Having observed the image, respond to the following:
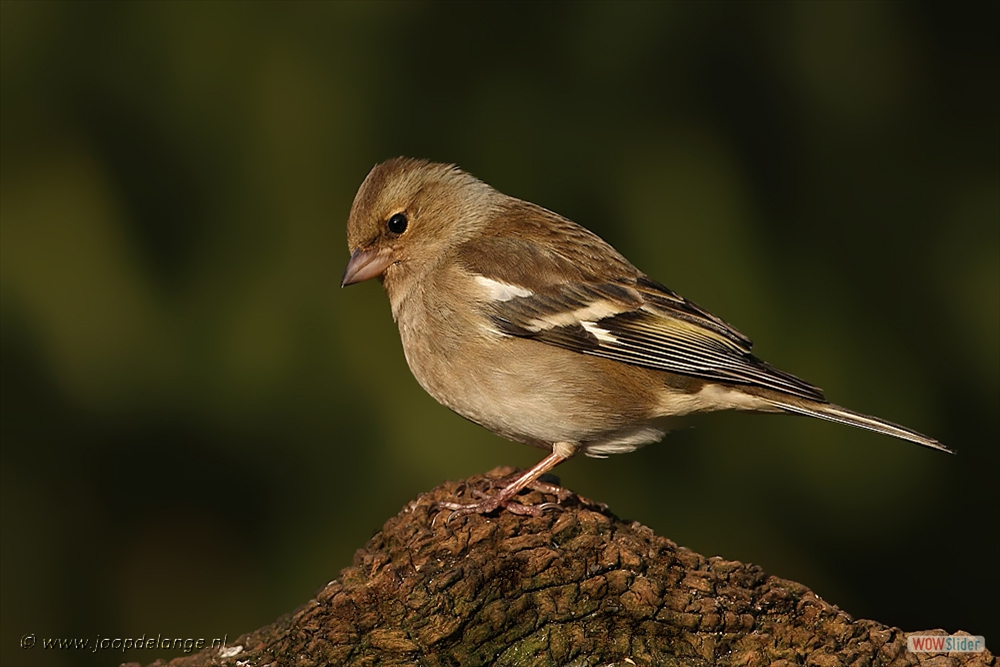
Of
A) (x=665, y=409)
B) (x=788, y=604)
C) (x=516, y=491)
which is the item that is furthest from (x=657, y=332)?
(x=788, y=604)

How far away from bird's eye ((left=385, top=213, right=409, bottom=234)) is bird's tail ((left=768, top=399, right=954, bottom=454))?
156cm

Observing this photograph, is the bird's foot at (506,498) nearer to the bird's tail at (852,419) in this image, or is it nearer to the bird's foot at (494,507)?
the bird's foot at (494,507)

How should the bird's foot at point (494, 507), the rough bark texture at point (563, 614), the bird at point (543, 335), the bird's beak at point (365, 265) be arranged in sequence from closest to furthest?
the rough bark texture at point (563, 614) → the bird's foot at point (494, 507) → the bird at point (543, 335) → the bird's beak at point (365, 265)

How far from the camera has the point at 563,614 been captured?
2670mm

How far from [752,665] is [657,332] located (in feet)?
4.88

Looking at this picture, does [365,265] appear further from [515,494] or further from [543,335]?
[515,494]

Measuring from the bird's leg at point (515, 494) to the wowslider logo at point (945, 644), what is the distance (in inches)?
44.7

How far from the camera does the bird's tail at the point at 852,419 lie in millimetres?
3299

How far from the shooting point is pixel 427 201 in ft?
13.6

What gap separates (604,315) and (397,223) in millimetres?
913

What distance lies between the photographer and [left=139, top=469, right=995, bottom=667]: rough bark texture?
2.58 meters

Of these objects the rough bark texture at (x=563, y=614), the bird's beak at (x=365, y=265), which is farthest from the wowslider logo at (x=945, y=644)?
the bird's beak at (x=365, y=265)

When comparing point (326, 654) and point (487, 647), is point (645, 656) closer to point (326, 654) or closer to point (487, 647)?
point (487, 647)

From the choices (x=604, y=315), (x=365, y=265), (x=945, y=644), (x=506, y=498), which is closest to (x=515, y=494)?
(x=506, y=498)
